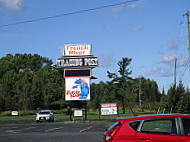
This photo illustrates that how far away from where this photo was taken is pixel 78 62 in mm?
35281

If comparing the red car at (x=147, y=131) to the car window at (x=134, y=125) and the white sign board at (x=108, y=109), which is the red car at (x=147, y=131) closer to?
the car window at (x=134, y=125)

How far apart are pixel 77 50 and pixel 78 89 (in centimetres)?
468

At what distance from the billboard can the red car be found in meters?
27.4

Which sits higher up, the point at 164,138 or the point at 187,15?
the point at 187,15

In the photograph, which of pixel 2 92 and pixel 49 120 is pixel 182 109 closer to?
pixel 49 120

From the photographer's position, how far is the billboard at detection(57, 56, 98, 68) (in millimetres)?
34812

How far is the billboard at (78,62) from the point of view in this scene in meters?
34.8

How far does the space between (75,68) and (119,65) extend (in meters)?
53.0

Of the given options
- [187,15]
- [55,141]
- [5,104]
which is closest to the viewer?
[55,141]

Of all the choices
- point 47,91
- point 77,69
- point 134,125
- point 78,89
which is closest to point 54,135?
point 134,125

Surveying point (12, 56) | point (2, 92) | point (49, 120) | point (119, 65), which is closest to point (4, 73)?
point (2, 92)

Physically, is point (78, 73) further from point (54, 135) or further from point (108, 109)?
point (54, 135)

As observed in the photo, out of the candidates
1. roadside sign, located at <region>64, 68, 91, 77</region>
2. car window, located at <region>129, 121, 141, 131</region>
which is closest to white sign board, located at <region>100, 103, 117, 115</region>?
roadside sign, located at <region>64, 68, 91, 77</region>

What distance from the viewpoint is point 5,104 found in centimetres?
7225
